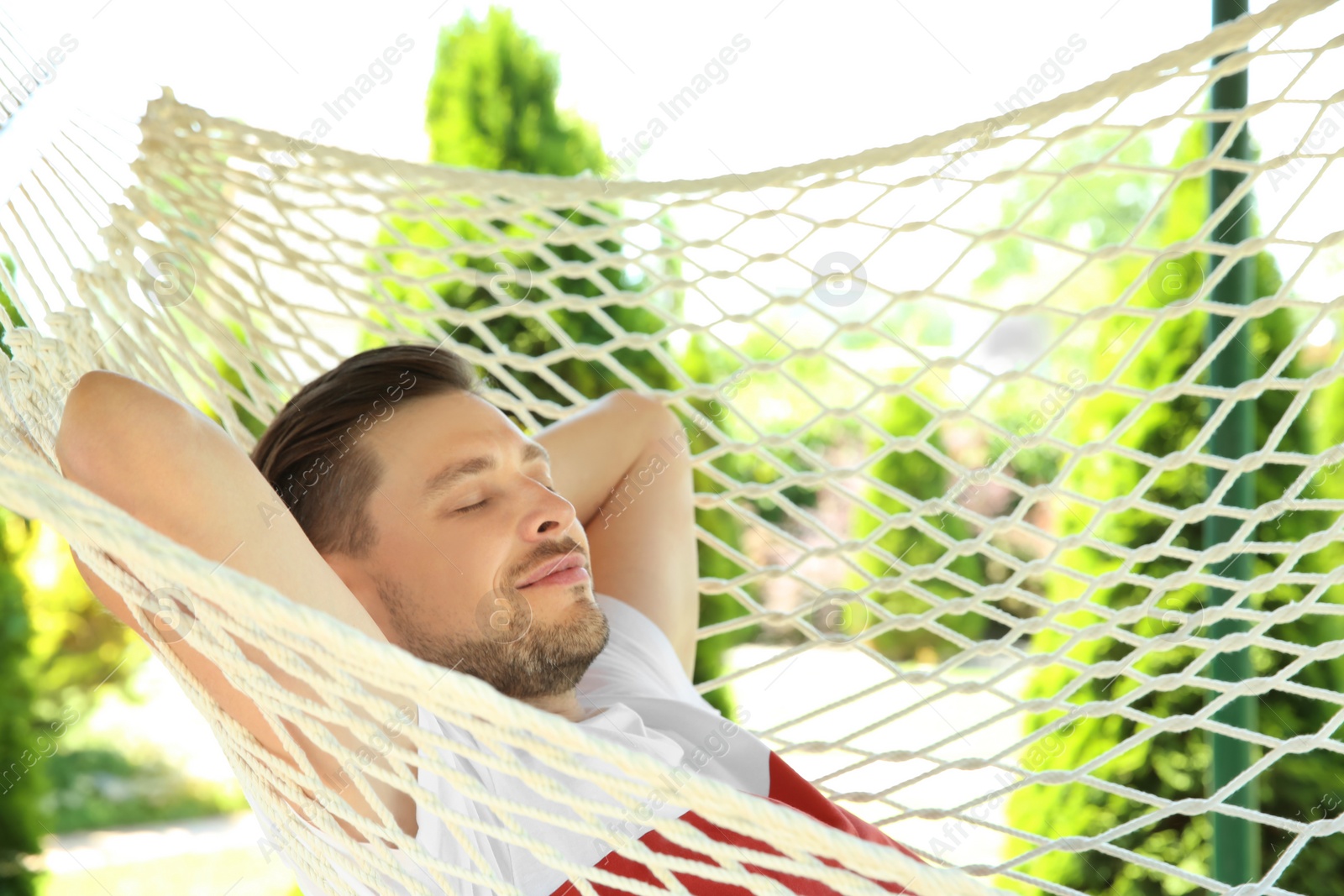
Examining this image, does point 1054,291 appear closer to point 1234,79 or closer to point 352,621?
point 1234,79

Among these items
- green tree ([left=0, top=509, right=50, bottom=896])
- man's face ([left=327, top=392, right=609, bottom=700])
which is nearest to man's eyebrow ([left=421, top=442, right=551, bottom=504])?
man's face ([left=327, top=392, right=609, bottom=700])

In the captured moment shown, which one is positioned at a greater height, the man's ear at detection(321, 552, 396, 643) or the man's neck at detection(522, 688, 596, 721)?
the man's neck at detection(522, 688, 596, 721)

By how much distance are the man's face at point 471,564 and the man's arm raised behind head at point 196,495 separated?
0.19m

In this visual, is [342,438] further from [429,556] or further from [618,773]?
[618,773]

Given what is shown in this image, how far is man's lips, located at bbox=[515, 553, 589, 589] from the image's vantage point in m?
0.96

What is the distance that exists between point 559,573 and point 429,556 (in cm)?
12

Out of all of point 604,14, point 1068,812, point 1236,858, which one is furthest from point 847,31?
point 1236,858

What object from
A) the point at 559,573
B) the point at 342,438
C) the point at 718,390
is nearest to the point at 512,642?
the point at 559,573

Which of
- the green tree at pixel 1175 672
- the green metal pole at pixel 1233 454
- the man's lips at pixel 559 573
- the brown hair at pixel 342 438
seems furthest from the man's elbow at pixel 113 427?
the green tree at pixel 1175 672

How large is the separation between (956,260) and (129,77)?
1.01 metres

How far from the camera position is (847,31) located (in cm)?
552

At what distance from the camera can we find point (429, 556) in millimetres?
935

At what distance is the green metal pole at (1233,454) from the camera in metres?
1.30

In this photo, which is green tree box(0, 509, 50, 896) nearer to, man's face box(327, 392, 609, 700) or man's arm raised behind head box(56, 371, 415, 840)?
man's face box(327, 392, 609, 700)
